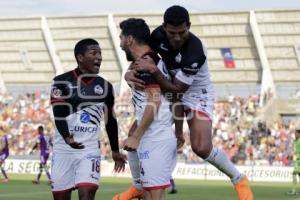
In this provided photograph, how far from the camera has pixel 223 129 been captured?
4269cm

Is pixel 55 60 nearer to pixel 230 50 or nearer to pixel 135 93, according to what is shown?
pixel 230 50

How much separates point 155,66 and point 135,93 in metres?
0.41

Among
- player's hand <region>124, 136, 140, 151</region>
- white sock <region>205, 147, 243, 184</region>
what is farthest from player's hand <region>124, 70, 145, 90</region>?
white sock <region>205, 147, 243, 184</region>

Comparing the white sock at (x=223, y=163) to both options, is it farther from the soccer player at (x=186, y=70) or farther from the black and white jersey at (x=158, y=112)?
the black and white jersey at (x=158, y=112)

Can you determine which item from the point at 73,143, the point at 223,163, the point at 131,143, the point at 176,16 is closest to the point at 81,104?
the point at 73,143

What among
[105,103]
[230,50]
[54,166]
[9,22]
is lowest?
[54,166]

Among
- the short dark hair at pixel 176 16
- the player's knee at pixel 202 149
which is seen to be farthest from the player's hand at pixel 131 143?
the player's knee at pixel 202 149

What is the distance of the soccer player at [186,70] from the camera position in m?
8.37

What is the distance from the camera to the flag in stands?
5216cm

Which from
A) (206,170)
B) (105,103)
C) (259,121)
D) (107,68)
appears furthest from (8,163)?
(105,103)

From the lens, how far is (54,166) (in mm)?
9938

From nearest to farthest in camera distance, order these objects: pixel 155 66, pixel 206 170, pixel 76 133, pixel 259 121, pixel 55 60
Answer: pixel 155 66 → pixel 76 133 → pixel 206 170 → pixel 259 121 → pixel 55 60

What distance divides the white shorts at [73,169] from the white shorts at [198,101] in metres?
1.29

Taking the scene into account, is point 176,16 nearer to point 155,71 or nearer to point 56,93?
point 155,71
